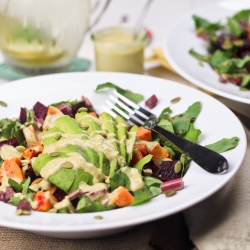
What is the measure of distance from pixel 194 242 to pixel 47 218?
456mm

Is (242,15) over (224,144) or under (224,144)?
under

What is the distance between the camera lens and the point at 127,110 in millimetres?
1922

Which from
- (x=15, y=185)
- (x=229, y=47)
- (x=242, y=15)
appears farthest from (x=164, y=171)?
(x=242, y=15)

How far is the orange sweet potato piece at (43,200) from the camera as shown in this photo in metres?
1.34

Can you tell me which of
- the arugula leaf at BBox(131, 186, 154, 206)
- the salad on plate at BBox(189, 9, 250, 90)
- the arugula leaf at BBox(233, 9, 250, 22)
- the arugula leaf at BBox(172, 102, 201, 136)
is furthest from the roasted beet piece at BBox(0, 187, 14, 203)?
the arugula leaf at BBox(233, 9, 250, 22)

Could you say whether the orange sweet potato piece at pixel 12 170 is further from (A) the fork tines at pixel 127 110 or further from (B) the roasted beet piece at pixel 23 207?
(A) the fork tines at pixel 127 110

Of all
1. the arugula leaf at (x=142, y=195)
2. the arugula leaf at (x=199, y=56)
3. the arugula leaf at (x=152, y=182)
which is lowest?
the arugula leaf at (x=199, y=56)

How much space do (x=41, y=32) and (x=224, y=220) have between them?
4.82 ft

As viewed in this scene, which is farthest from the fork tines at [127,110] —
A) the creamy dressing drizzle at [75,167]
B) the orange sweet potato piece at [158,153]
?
the creamy dressing drizzle at [75,167]

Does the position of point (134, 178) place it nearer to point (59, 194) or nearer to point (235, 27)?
point (59, 194)

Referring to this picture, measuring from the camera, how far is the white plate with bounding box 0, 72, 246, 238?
122cm

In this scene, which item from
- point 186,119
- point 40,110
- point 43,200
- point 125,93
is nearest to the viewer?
point 43,200

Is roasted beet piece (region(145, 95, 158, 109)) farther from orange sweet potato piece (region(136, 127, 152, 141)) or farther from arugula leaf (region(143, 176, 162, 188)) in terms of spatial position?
arugula leaf (region(143, 176, 162, 188))

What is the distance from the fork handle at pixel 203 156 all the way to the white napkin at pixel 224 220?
17 centimetres
